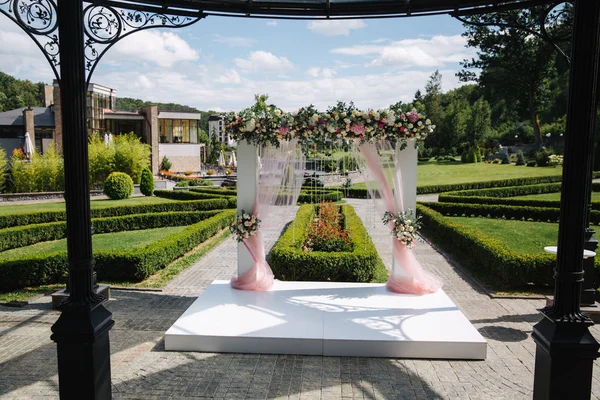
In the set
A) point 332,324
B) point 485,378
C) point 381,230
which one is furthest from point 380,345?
point 381,230

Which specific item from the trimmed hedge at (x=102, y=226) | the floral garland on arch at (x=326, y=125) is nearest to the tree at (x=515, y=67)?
the trimmed hedge at (x=102, y=226)

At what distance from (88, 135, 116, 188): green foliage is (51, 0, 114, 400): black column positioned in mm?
25887

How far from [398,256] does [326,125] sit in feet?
8.39

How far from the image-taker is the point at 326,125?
24.7 feet

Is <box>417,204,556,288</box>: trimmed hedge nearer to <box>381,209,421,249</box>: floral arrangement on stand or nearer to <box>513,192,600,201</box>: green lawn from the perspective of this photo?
<box>381,209,421,249</box>: floral arrangement on stand

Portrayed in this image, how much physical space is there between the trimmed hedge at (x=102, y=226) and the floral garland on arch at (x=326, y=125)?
27.1ft

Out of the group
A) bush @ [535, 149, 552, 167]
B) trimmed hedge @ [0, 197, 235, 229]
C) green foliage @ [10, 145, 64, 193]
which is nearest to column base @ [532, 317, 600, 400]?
Answer: trimmed hedge @ [0, 197, 235, 229]

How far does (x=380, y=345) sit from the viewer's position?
590cm

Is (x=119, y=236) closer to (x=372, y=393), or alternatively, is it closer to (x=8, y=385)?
(x=8, y=385)

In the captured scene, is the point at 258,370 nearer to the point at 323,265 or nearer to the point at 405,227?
the point at 405,227

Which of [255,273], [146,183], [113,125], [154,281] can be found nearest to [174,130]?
[113,125]

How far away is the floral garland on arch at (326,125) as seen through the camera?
24.3ft

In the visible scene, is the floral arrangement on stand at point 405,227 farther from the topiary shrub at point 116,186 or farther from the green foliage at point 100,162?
the green foliage at point 100,162

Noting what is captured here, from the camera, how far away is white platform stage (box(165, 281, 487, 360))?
5.90 metres
